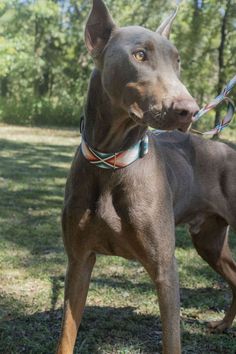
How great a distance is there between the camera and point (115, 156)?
2967mm

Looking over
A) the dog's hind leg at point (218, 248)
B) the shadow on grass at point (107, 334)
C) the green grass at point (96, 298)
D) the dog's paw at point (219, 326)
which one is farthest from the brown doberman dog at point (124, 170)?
the dog's paw at point (219, 326)

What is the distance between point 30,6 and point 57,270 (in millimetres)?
21753

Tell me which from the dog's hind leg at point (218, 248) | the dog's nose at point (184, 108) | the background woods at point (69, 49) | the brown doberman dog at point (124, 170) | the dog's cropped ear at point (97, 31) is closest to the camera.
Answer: the dog's nose at point (184, 108)

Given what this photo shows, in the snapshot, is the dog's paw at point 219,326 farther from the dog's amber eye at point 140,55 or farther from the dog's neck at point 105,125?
the dog's amber eye at point 140,55

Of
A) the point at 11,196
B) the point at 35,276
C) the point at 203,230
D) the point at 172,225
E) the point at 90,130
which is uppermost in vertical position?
the point at 90,130

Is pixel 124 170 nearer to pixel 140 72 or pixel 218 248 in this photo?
pixel 140 72

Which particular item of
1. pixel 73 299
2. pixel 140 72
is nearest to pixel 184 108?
pixel 140 72

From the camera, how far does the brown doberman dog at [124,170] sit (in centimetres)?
260

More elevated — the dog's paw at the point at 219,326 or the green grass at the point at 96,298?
the dog's paw at the point at 219,326

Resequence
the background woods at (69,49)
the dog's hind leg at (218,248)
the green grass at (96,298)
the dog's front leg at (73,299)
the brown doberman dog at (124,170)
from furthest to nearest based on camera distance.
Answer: the background woods at (69,49), the dog's hind leg at (218,248), the green grass at (96,298), the dog's front leg at (73,299), the brown doberman dog at (124,170)

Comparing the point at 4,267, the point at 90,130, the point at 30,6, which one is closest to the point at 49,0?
the point at 30,6

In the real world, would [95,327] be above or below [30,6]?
below

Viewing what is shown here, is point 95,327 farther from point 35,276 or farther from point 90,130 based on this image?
point 90,130

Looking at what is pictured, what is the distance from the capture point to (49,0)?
24.5m
